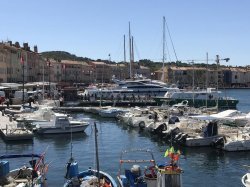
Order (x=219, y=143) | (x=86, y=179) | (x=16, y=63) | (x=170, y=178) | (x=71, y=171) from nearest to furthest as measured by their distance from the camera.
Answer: (x=170, y=178), (x=86, y=179), (x=71, y=171), (x=219, y=143), (x=16, y=63)

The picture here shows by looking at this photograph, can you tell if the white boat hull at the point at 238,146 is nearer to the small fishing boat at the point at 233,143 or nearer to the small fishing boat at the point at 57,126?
the small fishing boat at the point at 233,143

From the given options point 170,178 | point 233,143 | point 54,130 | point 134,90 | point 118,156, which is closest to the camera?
point 170,178

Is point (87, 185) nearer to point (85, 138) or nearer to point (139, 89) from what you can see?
point (85, 138)

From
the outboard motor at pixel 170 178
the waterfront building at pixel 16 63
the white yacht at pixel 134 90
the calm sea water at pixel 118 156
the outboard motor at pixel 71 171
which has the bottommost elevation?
the calm sea water at pixel 118 156

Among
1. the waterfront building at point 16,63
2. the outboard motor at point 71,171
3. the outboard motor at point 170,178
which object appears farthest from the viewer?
the waterfront building at point 16,63

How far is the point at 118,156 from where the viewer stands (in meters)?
42.2

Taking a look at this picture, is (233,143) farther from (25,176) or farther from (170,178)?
(170,178)

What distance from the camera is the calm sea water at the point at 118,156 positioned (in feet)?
111

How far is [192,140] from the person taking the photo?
45.3 metres

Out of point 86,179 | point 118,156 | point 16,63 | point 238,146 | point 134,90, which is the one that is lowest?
point 118,156

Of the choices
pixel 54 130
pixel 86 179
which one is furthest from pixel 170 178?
pixel 54 130

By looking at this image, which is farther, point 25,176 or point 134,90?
point 134,90

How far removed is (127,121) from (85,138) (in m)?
14.4

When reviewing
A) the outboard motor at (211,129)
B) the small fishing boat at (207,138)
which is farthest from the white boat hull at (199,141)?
the outboard motor at (211,129)
